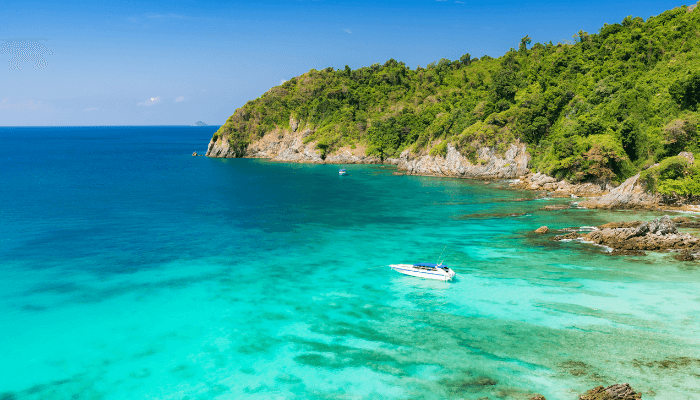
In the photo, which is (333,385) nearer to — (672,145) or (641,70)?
(672,145)

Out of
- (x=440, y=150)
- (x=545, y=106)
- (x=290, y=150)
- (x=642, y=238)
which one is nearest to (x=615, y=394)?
(x=642, y=238)

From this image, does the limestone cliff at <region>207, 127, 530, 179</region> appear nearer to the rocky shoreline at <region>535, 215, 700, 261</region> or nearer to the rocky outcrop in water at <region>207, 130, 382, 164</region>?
the rocky outcrop in water at <region>207, 130, 382, 164</region>

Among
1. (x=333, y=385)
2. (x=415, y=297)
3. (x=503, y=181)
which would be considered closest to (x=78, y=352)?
(x=333, y=385)

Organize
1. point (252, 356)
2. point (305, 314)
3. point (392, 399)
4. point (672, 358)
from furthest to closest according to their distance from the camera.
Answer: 1. point (305, 314)
2. point (252, 356)
3. point (672, 358)
4. point (392, 399)

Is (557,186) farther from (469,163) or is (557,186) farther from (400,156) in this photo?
(400,156)

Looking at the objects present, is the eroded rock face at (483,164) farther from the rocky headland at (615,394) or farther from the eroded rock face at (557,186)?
the rocky headland at (615,394)

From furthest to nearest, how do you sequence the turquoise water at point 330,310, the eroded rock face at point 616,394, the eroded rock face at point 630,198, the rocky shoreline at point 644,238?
1. the eroded rock face at point 630,198
2. the rocky shoreline at point 644,238
3. the turquoise water at point 330,310
4. the eroded rock face at point 616,394

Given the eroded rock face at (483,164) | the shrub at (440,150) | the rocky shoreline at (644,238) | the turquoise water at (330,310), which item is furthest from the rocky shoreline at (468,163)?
the rocky shoreline at (644,238)
